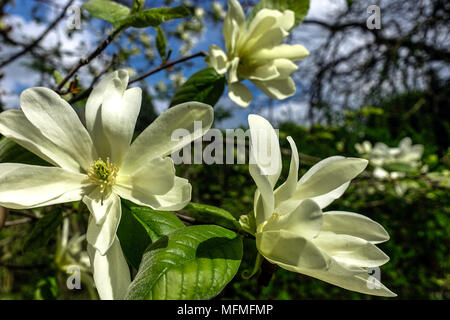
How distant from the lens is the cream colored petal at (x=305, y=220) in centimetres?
40

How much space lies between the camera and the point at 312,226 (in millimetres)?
409

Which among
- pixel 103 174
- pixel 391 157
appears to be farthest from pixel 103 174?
pixel 391 157

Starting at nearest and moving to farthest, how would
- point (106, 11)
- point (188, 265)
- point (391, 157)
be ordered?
point (188, 265), point (106, 11), point (391, 157)

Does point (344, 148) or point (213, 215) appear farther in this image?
point (344, 148)

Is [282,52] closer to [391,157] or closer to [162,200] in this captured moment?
[162,200]

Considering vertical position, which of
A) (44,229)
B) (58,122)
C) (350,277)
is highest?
(58,122)

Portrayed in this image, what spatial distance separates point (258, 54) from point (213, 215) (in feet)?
1.42

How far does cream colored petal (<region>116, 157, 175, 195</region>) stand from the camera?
42 cm

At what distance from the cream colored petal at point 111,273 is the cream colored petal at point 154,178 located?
3.1 inches

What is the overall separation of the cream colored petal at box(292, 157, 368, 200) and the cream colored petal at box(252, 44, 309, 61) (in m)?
0.38

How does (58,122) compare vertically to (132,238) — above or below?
above


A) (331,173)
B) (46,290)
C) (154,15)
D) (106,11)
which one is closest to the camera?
(331,173)

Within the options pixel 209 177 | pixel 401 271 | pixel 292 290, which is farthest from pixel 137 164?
pixel 401 271

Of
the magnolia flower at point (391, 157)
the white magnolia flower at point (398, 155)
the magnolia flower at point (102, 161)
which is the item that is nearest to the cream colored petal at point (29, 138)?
the magnolia flower at point (102, 161)
